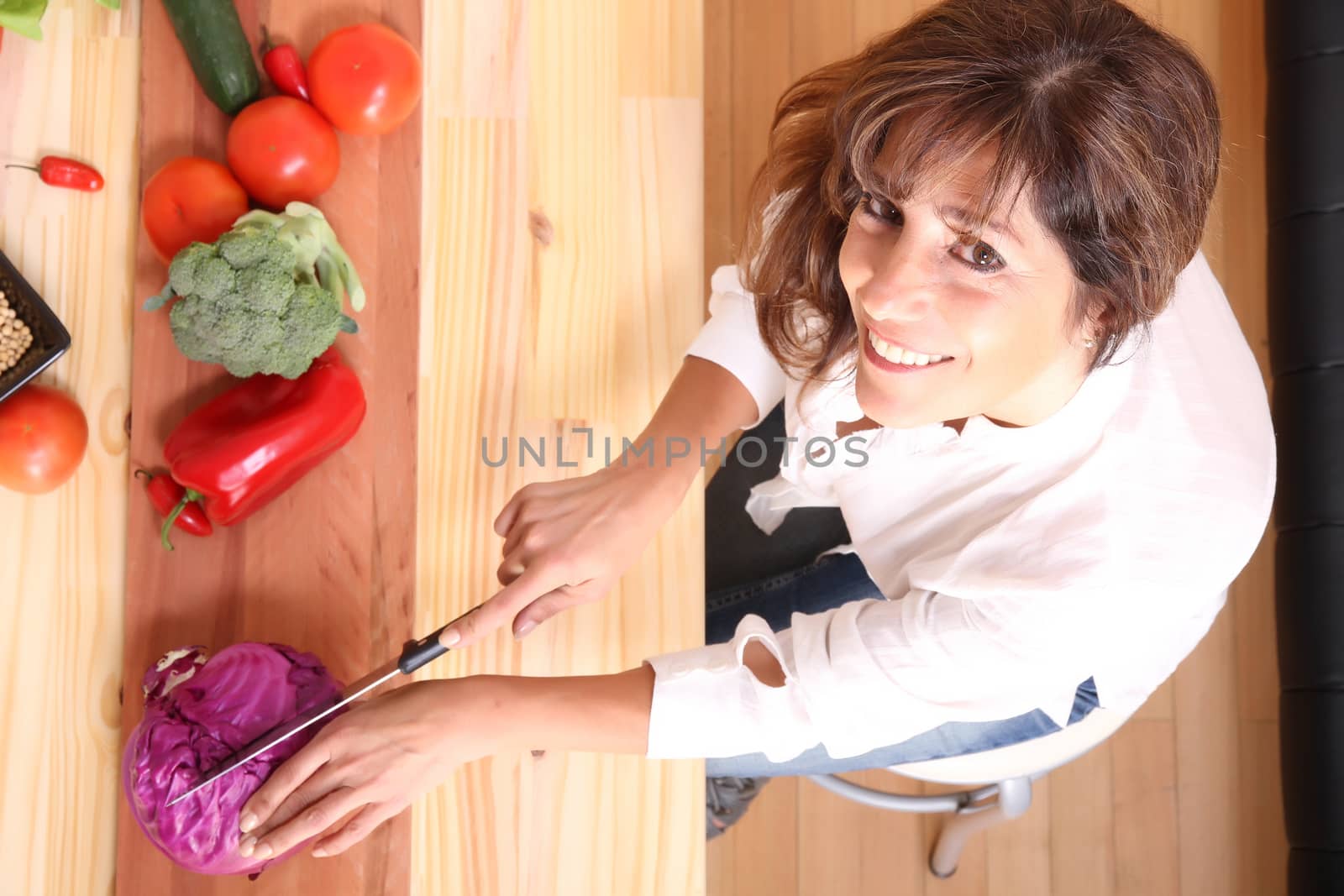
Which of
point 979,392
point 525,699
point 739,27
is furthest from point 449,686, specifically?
point 739,27

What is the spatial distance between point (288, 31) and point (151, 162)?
202 mm

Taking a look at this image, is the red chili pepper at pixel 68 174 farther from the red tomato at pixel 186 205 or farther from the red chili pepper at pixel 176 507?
the red chili pepper at pixel 176 507

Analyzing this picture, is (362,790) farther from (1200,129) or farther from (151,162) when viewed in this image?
(1200,129)

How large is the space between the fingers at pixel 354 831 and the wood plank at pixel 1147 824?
58.1 inches

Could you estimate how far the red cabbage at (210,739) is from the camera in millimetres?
869

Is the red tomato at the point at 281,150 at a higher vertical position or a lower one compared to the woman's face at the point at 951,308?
higher

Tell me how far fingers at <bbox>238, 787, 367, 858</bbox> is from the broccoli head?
0.40m

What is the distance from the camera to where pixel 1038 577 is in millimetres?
932

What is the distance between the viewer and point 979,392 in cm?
84

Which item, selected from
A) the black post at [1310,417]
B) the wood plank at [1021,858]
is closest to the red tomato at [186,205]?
the black post at [1310,417]

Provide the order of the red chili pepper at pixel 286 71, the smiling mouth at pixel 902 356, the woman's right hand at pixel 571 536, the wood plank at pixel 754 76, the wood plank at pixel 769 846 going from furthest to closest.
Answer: the wood plank at pixel 754 76, the wood plank at pixel 769 846, the red chili pepper at pixel 286 71, the woman's right hand at pixel 571 536, the smiling mouth at pixel 902 356

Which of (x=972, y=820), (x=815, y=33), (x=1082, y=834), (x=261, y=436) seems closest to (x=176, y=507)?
(x=261, y=436)

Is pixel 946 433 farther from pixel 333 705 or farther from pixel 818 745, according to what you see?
pixel 333 705

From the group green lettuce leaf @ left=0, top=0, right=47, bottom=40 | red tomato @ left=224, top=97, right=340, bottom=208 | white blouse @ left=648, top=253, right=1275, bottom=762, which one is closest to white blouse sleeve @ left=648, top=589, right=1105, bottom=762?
white blouse @ left=648, top=253, right=1275, bottom=762
